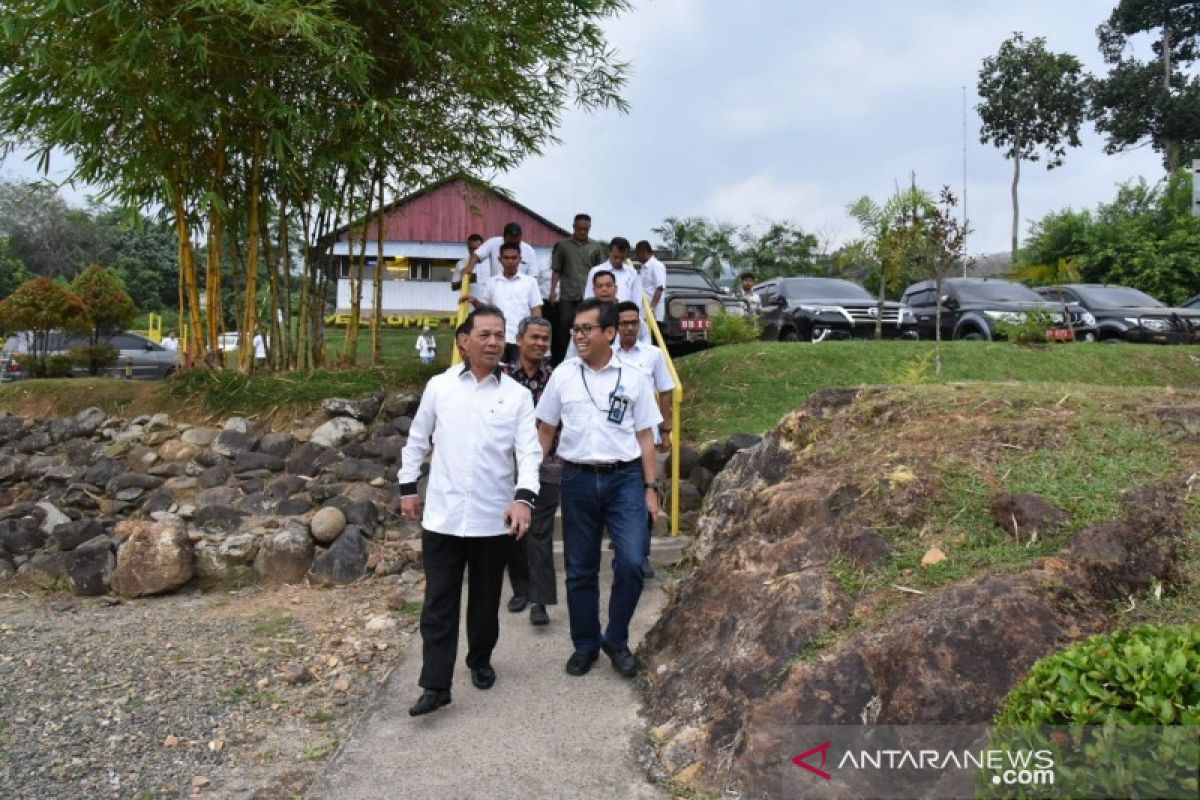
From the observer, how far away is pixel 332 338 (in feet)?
61.4

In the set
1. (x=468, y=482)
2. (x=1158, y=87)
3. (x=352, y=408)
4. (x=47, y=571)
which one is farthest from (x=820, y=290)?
(x=1158, y=87)

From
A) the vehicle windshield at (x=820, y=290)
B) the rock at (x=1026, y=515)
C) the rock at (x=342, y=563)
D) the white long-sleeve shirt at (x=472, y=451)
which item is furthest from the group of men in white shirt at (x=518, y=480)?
the vehicle windshield at (x=820, y=290)

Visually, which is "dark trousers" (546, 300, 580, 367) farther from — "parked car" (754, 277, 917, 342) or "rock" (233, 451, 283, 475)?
"parked car" (754, 277, 917, 342)

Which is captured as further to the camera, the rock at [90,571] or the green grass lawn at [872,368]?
the green grass lawn at [872,368]

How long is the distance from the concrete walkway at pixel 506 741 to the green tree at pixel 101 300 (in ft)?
39.1

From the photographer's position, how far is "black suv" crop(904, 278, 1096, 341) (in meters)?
13.2

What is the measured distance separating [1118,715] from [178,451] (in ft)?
26.7

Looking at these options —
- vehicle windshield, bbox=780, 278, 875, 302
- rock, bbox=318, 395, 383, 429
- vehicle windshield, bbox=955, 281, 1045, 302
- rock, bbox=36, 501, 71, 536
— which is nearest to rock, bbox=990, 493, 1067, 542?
rock, bbox=318, 395, 383, 429

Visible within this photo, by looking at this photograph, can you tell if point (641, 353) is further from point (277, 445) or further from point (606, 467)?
point (277, 445)

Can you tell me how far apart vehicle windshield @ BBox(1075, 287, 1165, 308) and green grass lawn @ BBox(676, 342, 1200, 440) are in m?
3.44

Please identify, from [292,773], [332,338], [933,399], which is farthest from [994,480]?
[332,338]

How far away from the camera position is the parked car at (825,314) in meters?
13.5

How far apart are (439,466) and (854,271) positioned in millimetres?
24037

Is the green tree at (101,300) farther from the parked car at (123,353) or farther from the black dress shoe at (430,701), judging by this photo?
the black dress shoe at (430,701)
